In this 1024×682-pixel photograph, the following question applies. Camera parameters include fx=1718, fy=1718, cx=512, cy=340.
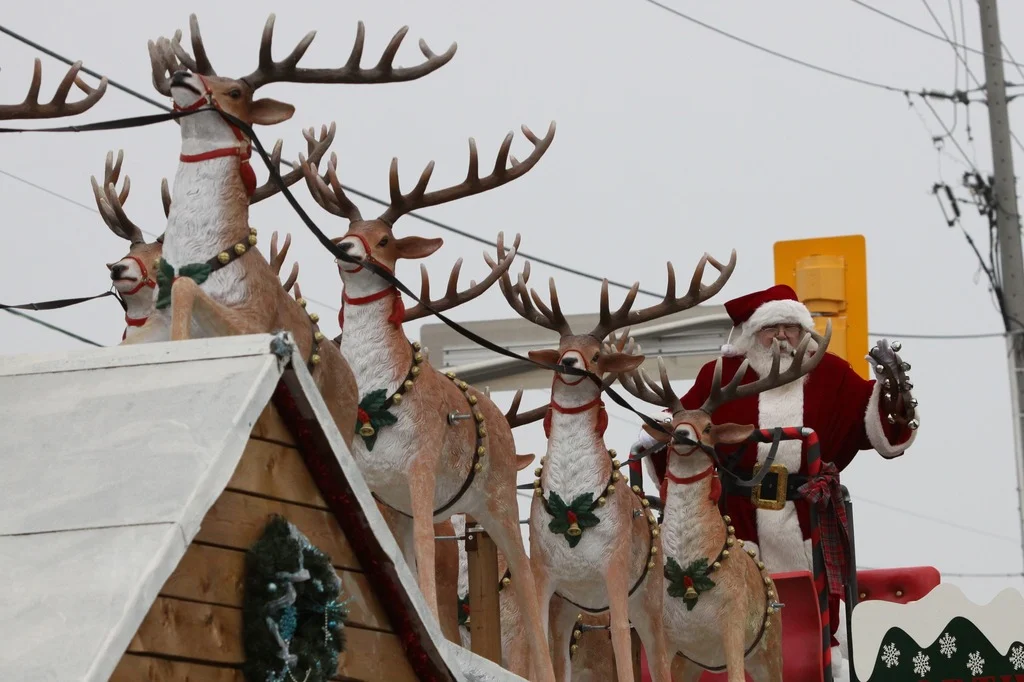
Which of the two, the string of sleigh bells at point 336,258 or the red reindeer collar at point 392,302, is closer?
the string of sleigh bells at point 336,258

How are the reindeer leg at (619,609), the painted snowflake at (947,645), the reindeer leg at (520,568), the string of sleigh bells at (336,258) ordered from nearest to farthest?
the string of sleigh bells at (336,258) → the reindeer leg at (520,568) → the reindeer leg at (619,609) → the painted snowflake at (947,645)

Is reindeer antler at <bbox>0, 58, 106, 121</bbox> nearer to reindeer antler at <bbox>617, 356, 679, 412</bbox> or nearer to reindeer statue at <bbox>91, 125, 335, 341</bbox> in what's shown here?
reindeer statue at <bbox>91, 125, 335, 341</bbox>

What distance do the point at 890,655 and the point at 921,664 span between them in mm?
178

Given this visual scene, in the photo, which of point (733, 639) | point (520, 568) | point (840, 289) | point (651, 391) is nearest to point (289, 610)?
point (520, 568)

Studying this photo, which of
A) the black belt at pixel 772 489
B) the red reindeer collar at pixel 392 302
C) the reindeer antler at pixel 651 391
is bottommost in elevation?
the black belt at pixel 772 489

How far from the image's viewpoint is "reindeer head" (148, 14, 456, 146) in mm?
4859

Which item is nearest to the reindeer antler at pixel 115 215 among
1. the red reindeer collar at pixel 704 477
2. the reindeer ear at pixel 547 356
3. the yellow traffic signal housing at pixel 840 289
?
the reindeer ear at pixel 547 356

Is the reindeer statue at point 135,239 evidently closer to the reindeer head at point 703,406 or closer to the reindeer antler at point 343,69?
the reindeer antler at point 343,69

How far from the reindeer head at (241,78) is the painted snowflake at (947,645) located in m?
3.51

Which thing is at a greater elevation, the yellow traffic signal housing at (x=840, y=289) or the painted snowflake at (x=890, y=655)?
the yellow traffic signal housing at (x=840, y=289)

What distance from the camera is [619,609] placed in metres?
6.17

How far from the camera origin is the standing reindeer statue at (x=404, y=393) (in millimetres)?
5648

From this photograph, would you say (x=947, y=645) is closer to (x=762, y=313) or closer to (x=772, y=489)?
(x=772, y=489)

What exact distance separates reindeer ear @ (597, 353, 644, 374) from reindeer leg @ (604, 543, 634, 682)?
656 millimetres
